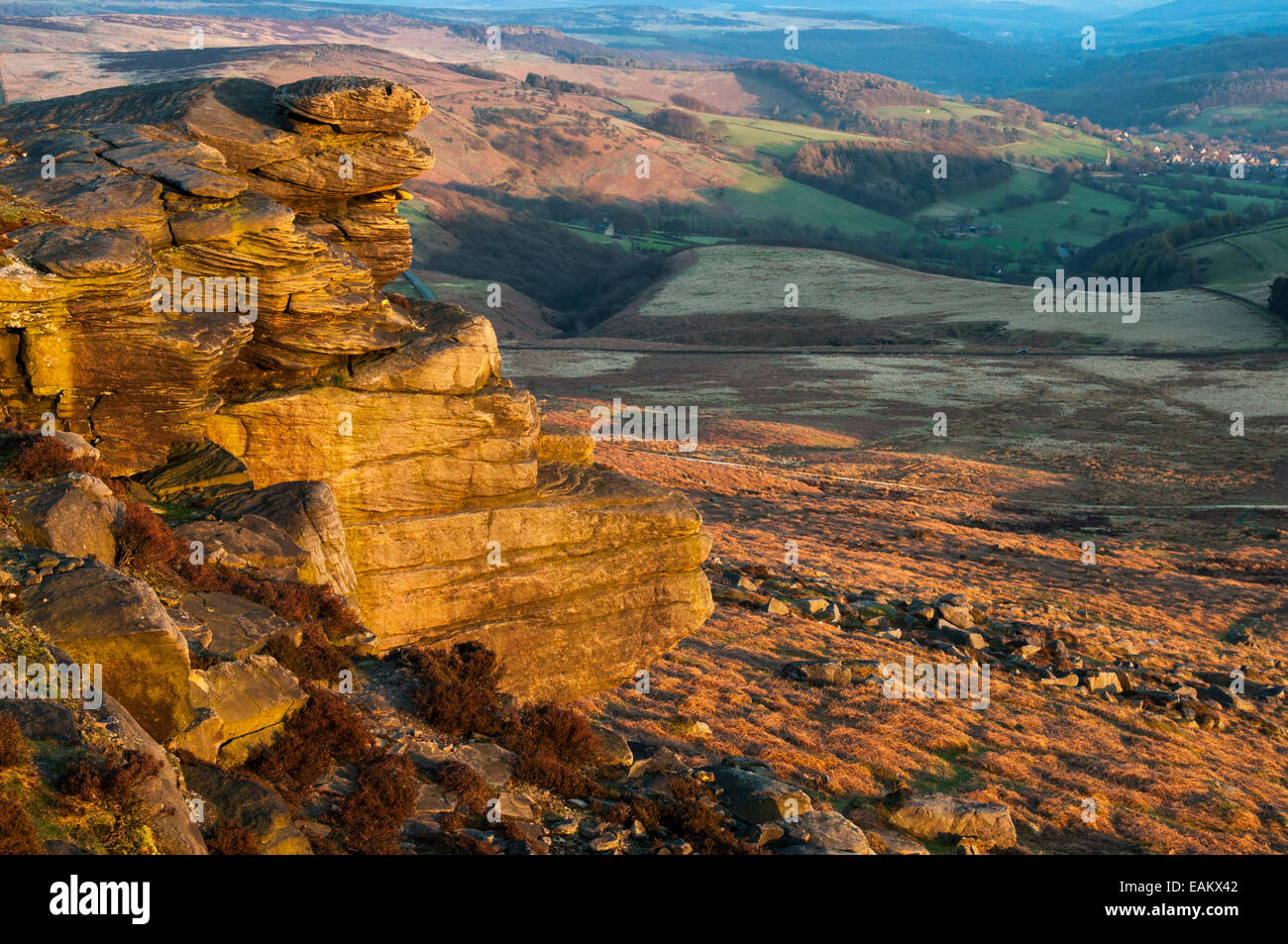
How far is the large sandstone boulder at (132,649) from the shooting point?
10844 mm

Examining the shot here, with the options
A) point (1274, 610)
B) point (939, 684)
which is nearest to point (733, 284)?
point (1274, 610)

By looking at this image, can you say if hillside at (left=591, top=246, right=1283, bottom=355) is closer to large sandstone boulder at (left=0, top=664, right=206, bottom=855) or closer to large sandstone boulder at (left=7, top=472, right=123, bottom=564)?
large sandstone boulder at (left=7, top=472, right=123, bottom=564)

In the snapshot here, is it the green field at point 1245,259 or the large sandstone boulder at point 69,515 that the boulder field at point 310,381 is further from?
the green field at point 1245,259

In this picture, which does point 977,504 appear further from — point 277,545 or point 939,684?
point 277,545

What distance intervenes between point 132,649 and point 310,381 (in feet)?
32.1

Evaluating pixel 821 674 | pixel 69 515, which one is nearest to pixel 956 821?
pixel 821 674

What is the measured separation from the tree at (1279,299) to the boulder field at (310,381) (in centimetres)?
10502

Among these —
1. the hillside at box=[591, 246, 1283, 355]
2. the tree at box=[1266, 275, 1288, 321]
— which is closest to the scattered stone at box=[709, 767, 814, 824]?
the hillside at box=[591, 246, 1283, 355]

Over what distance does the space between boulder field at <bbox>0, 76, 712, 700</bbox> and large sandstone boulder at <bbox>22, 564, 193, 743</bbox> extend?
455 centimetres

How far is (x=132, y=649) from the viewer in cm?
1089

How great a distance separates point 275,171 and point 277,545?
797 centimetres

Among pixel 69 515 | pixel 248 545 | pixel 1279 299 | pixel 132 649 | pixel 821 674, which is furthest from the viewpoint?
pixel 1279 299

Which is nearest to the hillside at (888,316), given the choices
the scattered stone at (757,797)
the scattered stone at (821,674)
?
the scattered stone at (821,674)

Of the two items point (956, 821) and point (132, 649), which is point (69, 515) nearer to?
point (132, 649)
